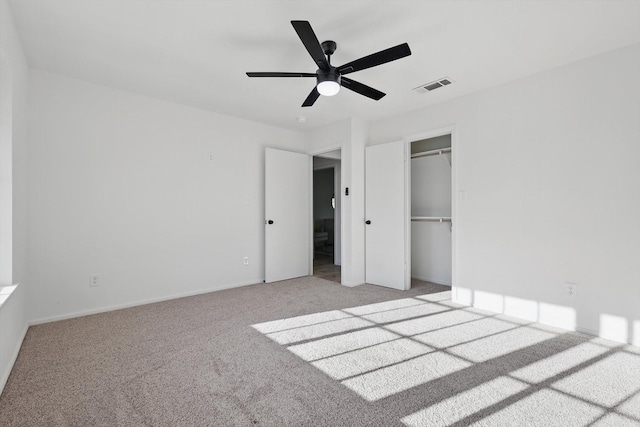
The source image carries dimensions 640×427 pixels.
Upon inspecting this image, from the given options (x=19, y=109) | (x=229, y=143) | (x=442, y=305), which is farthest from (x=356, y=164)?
(x=19, y=109)

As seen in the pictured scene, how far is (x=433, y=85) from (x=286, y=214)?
2760 mm

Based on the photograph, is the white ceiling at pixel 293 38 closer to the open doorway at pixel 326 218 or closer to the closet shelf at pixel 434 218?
the closet shelf at pixel 434 218

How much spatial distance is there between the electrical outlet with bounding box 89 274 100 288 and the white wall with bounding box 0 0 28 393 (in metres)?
0.67

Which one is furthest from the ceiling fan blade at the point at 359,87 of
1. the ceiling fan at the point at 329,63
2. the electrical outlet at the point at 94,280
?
the electrical outlet at the point at 94,280

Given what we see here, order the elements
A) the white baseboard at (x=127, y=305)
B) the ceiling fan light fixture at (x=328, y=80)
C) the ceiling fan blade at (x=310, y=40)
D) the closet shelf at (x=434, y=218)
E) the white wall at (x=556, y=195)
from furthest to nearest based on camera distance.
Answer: the closet shelf at (x=434, y=218)
the white baseboard at (x=127, y=305)
the white wall at (x=556, y=195)
the ceiling fan light fixture at (x=328, y=80)
the ceiling fan blade at (x=310, y=40)

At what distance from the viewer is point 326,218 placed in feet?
26.8

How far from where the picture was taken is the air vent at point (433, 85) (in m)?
3.10

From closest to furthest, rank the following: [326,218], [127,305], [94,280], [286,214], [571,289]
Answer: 1. [571,289]
2. [94,280]
3. [127,305]
4. [286,214]
5. [326,218]

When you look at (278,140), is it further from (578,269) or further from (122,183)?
(578,269)

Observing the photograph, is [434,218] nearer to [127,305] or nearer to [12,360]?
[127,305]

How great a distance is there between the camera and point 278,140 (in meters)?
4.84

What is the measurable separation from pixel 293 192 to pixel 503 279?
3.13 m

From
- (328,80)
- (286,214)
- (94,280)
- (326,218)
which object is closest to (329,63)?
(328,80)

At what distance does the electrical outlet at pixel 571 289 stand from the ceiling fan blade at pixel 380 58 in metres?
2.54
